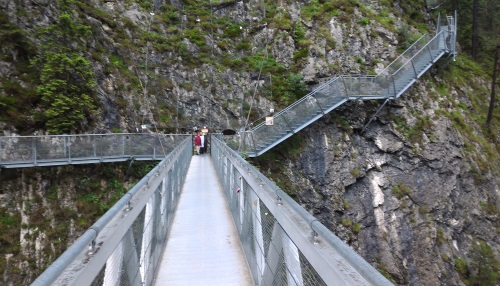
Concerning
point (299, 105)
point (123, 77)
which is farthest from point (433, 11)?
point (123, 77)

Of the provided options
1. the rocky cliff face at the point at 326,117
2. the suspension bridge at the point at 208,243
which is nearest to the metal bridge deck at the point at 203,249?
the suspension bridge at the point at 208,243

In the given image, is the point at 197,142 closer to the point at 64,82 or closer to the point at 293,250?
the point at 64,82

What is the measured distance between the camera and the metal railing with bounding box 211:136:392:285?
1.77 meters

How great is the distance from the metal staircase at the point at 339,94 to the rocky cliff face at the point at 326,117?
108 centimetres

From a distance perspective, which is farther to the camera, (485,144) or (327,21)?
(327,21)

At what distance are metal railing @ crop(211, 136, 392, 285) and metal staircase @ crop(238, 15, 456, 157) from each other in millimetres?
12077

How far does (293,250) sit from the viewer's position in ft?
8.64

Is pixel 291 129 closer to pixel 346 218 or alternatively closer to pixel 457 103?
pixel 346 218

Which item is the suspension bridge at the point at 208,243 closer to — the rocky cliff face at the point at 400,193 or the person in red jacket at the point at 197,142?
the rocky cliff face at the point at 400,193

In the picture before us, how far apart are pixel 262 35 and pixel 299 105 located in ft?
33.6

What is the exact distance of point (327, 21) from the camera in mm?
24359

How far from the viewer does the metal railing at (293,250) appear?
1.77 m

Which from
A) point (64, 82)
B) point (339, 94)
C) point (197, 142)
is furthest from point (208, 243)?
point (197, 142)

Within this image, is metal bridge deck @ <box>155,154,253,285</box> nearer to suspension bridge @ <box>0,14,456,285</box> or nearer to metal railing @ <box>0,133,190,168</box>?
suspension bridge @ <box>0,14,456,285</box>
